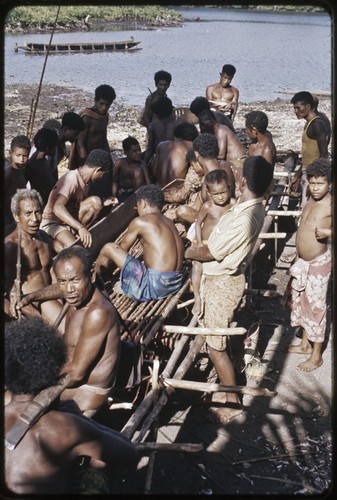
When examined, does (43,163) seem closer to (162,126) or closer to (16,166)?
(16,166)

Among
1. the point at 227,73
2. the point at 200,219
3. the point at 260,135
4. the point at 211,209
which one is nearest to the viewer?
the point at 211,209

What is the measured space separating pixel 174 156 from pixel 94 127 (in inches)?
49.7

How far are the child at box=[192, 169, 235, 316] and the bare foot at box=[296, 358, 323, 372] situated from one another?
118 centimetres

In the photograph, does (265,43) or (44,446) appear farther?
(265,43)

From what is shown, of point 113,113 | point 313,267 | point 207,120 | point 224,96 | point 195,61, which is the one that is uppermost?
point 195,61

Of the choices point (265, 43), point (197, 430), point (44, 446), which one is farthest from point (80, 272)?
point (265, 43)

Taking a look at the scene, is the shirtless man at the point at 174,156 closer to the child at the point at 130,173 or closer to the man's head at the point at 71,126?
the child at the point at 130,173

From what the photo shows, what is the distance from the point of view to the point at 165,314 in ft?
18.7

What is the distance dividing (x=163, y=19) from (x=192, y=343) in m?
57.5

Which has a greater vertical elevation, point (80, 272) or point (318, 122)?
point (318, 122)

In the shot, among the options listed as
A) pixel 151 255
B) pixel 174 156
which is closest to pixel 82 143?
pixel 174 156

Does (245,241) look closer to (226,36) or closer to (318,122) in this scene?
(318,122)

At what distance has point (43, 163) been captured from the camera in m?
7.28

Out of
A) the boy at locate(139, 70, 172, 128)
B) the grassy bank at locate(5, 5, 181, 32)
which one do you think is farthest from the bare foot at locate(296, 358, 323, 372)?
the grassy bank at locate(5, 5, 181, 32)
